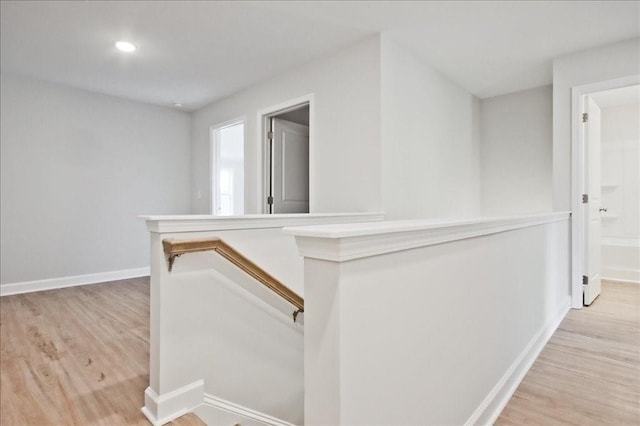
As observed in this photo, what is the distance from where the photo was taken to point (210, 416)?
71.9 inches

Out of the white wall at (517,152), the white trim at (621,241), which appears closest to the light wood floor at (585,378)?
the white wall at (517,152)

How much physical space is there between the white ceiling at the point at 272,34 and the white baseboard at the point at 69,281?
7.97 feet

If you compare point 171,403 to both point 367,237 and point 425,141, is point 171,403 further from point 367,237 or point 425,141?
point 425,141

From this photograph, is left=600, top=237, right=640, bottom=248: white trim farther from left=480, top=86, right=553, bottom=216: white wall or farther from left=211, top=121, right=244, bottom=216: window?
left=211, top=121, right=244, bottom=216: window

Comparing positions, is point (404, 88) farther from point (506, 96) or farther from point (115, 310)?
point (115, 310)

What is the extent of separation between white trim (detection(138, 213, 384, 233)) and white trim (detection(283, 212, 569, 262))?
100cm

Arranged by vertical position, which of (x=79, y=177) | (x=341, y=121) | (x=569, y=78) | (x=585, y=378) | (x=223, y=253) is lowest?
(x=585, y=378)

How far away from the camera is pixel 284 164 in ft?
14.3

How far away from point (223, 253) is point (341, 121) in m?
2.03

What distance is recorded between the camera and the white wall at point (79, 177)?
4.00 m

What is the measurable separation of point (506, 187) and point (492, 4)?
8.96 feet

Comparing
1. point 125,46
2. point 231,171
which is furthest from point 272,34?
point 231,171

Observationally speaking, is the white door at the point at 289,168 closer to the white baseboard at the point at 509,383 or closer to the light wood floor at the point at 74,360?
the light wood floor at the point at 74,360

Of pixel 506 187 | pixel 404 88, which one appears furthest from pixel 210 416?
pixel 506 187
